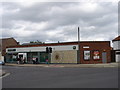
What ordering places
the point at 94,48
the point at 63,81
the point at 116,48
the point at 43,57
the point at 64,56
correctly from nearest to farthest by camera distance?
the point at 63,81
the point at 94,48
the point at 64,56
the point at 43,57
the point at 116,48

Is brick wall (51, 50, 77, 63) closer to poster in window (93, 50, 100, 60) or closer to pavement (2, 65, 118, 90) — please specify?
poster in window (93, 50, 100, 60)

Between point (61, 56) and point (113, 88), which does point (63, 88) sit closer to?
point (113, 88)

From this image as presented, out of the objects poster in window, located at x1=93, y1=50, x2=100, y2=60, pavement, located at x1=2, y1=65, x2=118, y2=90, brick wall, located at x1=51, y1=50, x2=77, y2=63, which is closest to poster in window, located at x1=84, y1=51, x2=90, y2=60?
poster in window, located at x1=93, y1=50, x2=100, y2=60

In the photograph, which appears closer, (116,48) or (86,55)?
(86,55)

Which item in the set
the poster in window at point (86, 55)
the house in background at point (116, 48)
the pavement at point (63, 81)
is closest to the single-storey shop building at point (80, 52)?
the poster in window at point (86, 55)

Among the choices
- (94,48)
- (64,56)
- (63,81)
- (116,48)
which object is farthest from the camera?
(116,48)

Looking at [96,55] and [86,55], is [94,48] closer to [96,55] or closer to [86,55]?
[96,55]

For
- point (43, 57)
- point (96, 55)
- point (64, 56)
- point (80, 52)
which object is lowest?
point (43, 57)

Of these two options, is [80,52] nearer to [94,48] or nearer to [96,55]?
[94,48]

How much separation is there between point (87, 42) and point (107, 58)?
4913 mm

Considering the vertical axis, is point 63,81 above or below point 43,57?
below

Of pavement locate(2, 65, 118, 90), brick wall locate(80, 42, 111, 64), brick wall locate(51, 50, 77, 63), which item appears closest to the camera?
pavement locate(2, 65, 118, 90)

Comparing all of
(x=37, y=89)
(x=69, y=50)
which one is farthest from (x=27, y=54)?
(x=37, y=89)

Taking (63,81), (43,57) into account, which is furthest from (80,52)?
(63,81)
